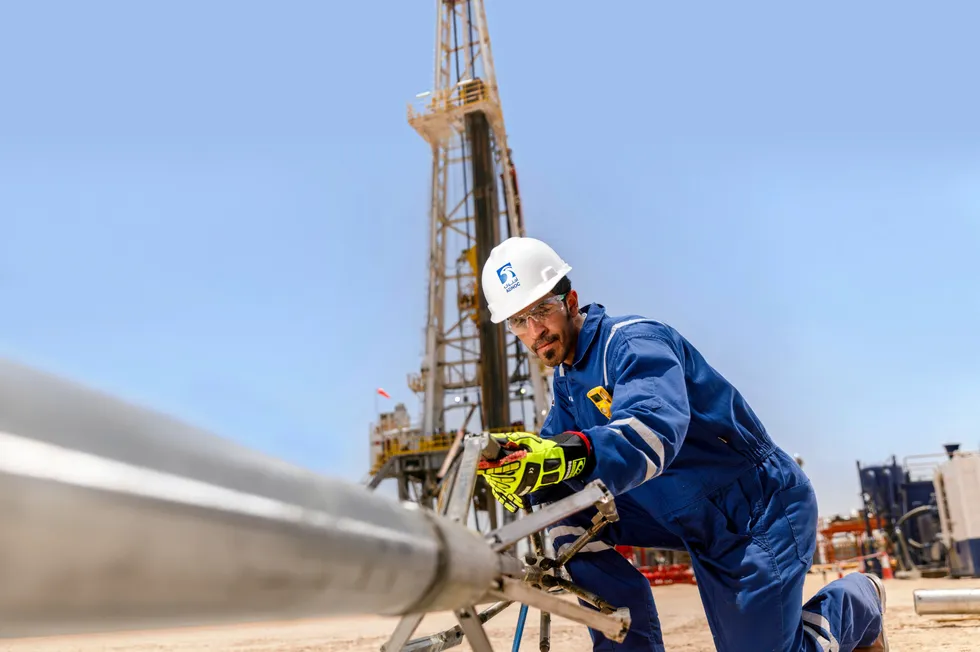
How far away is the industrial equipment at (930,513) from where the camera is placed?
1314 cm

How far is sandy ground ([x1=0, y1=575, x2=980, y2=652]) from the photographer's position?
4.91m

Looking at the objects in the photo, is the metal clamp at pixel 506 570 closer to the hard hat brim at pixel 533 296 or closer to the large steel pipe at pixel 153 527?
the large steel pipe at pixel 153 527

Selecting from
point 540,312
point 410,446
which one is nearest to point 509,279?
point 540,312

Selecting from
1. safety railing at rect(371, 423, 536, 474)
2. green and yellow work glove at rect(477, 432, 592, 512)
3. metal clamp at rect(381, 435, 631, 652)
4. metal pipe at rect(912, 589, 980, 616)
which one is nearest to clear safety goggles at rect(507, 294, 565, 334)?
metal clamp at rect(381, 435, 631, 652)

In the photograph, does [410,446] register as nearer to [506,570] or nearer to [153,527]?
[506,570]

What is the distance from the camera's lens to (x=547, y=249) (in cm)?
275

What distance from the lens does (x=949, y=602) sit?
5.21 meters

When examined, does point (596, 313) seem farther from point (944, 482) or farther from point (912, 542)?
point (912, 542)

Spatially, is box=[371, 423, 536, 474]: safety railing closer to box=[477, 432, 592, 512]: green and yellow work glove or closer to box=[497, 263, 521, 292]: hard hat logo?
box=[497, 263, 521, 292]: hard hat logo

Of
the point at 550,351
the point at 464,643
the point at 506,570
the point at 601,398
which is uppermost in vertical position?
the point at 550,351

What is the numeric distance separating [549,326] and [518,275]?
0.68ft

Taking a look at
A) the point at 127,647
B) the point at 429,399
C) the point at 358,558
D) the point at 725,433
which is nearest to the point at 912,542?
the point at 429,399

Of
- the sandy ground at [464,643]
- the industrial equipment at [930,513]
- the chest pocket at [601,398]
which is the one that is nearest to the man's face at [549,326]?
the chest pocket at [601,398]

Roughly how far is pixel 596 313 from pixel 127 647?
5.62m
